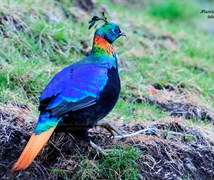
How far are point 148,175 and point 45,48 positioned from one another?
218cm

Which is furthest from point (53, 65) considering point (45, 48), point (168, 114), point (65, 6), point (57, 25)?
point (65, 6)

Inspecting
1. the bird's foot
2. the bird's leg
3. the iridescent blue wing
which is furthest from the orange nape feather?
the bird's leg

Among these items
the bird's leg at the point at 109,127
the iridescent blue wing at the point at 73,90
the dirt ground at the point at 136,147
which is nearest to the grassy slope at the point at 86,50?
the dirt ground at the point at 136,147

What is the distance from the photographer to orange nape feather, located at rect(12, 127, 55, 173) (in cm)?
299

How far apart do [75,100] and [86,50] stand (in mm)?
2373

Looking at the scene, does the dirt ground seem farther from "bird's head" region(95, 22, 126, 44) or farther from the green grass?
"bird's head" region(95, 22, 126, 44)

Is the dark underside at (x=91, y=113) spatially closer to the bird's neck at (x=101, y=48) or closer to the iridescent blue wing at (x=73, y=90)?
the iridescent blue wing at (x=73, y=90)

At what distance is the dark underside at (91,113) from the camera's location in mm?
3291

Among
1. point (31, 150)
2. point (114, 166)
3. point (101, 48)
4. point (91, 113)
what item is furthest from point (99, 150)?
point (101, 48)

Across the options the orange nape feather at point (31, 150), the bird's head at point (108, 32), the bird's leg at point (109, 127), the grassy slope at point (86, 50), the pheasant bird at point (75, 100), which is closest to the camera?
the orange nape feather at point (31, 150)

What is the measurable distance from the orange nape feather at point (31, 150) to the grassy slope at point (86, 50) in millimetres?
676

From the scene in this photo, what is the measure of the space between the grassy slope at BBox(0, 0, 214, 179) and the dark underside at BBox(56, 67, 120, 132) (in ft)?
1.76

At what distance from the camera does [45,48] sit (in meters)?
5.24

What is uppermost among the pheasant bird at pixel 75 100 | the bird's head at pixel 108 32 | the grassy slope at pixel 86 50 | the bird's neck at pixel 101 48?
the bird's head at pixel 108 32
